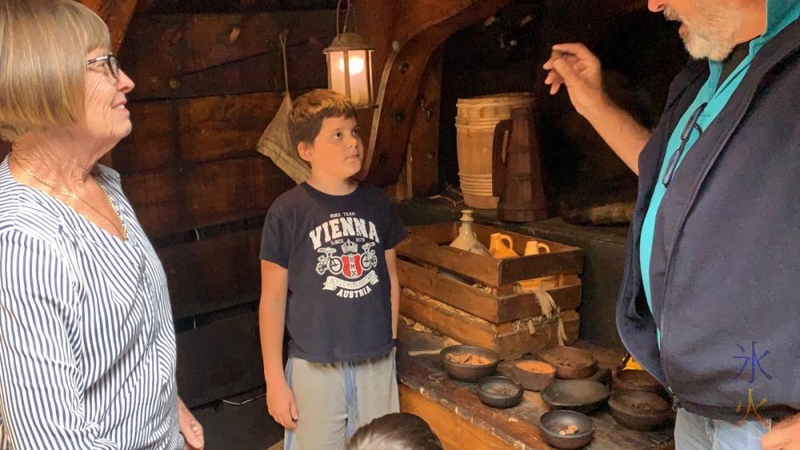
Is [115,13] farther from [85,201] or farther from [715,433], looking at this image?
[715,433]

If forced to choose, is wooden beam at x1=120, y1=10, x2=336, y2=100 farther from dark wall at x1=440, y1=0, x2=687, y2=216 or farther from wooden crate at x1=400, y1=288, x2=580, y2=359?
wooden crate at x1=400, y1=288, x2=580, y2=359

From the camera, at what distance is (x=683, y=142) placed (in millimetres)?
1248

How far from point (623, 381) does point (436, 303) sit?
679mm

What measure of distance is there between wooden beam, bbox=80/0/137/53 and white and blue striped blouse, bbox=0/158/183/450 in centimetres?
81

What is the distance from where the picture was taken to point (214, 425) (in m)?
2.61

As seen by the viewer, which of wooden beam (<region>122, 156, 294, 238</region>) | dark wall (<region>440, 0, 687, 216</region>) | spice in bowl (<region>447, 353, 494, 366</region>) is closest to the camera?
spice in bowl (<region>447, 353, 494, 366</region>)

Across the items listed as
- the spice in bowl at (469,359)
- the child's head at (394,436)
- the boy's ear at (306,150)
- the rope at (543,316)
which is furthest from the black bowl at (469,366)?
the boy's ear at (306,150)

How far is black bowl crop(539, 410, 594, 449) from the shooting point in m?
1.60

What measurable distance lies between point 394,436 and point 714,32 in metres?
0.94

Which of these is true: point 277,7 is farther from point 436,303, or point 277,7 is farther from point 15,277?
point 15,277

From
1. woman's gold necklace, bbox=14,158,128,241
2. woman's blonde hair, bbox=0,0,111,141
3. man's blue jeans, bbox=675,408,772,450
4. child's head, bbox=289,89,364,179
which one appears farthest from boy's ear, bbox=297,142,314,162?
man's blue jeans, bbox=675,408,772,450

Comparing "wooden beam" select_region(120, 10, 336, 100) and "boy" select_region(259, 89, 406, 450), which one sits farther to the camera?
"wooden beam" select_region(120, 10, 336, 100)

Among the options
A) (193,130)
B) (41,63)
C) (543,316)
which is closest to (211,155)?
(193,130)

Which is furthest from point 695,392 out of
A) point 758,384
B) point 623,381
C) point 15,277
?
point 15,277
